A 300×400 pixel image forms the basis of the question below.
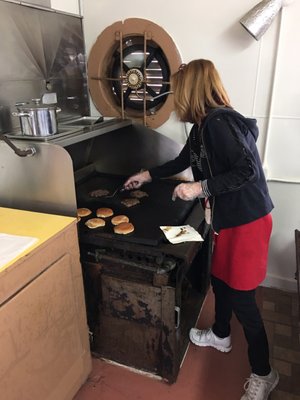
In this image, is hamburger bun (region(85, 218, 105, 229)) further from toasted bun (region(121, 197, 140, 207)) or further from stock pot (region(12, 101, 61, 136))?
stock pot (region(12, 101, 61, 136))

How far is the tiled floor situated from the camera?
4.48ft

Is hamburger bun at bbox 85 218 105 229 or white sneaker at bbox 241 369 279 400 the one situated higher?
hamburger bun at bbox 85 218 105 229

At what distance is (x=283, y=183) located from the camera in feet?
5.91

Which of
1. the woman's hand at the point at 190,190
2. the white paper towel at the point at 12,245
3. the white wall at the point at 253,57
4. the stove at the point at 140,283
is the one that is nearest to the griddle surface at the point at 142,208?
the stove at the point at 140,283

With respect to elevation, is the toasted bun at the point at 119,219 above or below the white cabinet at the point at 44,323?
above

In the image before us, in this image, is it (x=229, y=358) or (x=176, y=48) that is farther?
(x=176, y=48)

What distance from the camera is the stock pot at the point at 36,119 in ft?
4.16

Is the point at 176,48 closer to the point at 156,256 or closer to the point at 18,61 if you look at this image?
the point at 18,61

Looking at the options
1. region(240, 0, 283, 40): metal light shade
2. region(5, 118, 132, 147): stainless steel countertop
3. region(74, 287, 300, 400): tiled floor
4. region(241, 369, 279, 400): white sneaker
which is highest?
region(240, 0, 283, 40): metal light shade

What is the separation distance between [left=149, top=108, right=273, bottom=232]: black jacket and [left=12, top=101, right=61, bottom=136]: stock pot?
566mm

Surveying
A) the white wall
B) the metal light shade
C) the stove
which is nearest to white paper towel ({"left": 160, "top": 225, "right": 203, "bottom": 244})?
the stove

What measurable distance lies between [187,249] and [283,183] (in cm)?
90

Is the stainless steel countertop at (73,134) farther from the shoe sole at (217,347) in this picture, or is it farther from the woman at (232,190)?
the shoe sole at (217,347)

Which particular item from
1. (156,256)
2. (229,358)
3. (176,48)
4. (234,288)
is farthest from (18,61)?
(229,358)
